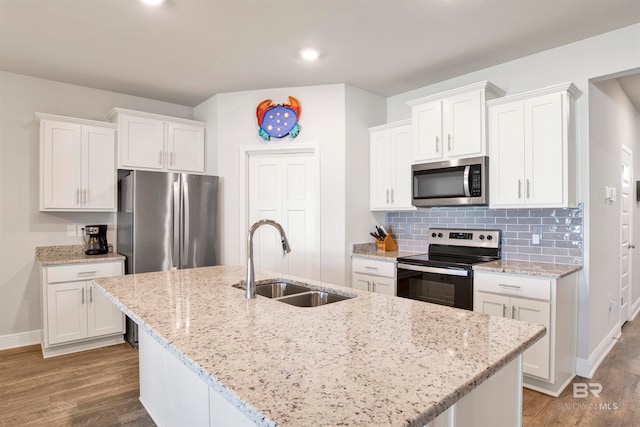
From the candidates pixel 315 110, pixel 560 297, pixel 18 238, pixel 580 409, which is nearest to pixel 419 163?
Answer: pixel 315 110

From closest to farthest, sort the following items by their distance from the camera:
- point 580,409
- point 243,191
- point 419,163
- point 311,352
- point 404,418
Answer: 1. point 404,418
2. point 311,352
3. point 580,409
4. point 419,163
5. point 243,191

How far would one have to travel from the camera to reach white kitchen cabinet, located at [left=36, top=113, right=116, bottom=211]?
345 cm

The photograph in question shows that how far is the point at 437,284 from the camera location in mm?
3055

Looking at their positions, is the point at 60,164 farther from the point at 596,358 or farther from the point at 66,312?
the point at 596,358

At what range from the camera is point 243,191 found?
13.2 feet

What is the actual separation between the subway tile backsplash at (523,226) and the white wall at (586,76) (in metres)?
0.10

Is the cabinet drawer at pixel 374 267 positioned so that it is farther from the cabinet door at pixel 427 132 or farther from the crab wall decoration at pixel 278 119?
the crab wall decoration at pixel 278 119

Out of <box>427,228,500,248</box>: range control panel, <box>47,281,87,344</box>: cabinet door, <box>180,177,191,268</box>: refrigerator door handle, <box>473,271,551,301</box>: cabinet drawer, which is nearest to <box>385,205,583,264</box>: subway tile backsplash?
<box>427,228,500,248</box>: range control panel

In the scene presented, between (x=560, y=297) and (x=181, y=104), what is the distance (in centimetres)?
434

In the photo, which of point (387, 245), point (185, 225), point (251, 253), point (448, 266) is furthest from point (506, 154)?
point (185, 225)

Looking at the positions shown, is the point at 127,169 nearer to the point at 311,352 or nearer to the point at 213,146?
the point at 213,146

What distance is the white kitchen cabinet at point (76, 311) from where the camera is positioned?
3.26m

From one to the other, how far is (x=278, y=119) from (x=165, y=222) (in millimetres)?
1553

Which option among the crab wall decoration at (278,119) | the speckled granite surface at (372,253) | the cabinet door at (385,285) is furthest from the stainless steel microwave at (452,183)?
the crab wall decoration at (278,119)
